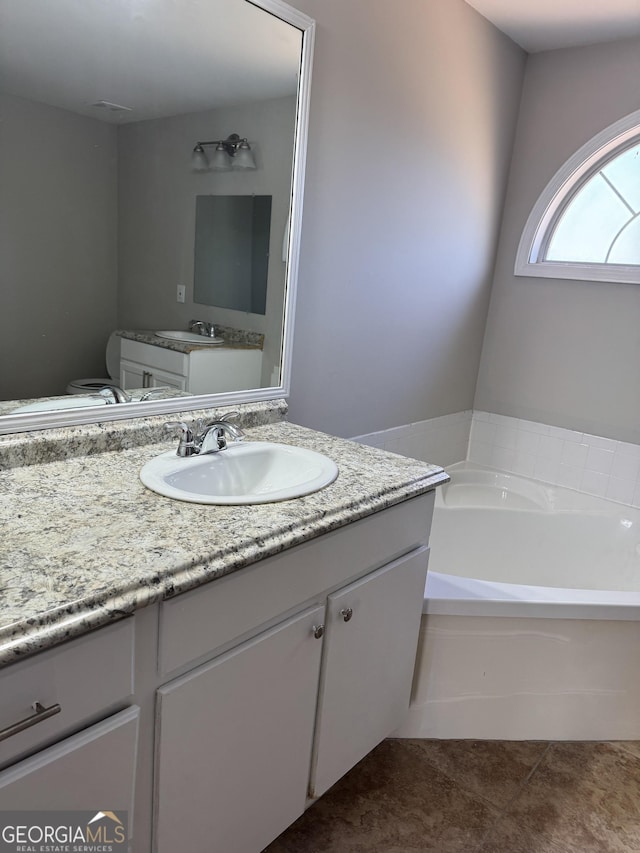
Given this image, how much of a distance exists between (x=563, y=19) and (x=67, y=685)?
264cm

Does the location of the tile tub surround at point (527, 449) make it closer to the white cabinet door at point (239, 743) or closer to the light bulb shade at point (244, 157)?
the light bulb shade at point (244, 157)

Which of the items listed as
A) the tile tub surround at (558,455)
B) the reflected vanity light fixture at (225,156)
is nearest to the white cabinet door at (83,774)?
the reflected vanity light fixture at (225,156)

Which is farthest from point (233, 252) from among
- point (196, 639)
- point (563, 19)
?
point (563, 19)

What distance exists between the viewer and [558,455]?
281 cm

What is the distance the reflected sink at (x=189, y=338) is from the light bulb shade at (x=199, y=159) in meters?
0.41

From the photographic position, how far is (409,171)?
222cm

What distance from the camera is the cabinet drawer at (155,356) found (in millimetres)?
1526

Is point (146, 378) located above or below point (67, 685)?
above

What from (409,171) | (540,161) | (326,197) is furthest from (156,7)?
(540,161)

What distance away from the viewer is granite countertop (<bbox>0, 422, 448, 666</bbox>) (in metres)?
0.85

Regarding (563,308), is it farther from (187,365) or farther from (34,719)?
(34,719)

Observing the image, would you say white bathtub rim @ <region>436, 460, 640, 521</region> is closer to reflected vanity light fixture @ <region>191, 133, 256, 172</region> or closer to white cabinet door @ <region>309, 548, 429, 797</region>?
white cabinet door @ <region>309, 548, 429, 797</region>

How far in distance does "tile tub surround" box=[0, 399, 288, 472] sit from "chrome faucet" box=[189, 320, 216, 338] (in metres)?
0.21

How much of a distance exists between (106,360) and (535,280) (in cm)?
201
